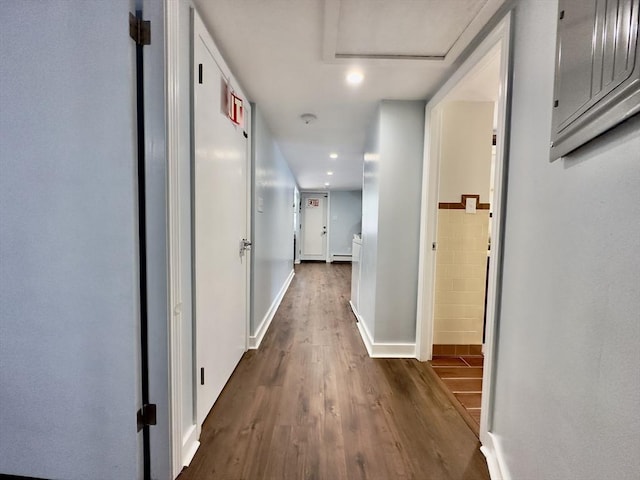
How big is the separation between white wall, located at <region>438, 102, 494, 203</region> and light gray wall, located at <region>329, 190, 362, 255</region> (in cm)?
622

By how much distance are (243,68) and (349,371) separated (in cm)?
236

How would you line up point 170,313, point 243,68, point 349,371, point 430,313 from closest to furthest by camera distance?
1. point 170,313
2. point 243,68
3. point 349,371
4. point 430,313

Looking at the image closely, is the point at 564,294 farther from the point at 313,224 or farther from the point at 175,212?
the point at 313,224

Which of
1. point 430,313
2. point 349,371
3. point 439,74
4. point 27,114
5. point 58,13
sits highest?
point 439,74

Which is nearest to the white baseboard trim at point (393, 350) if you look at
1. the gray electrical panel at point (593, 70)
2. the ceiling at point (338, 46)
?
the gray electrical panel at point (593, 70)

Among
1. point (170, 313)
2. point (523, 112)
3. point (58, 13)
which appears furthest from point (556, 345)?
point (58, 13)

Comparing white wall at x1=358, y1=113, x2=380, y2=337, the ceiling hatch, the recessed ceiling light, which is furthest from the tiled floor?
the recessed ceiling light

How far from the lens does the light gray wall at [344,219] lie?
8.61 m

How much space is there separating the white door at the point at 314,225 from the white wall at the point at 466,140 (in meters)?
6.49

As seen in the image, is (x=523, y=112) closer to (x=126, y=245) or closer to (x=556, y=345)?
(x=556, y=345)

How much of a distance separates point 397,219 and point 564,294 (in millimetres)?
1549

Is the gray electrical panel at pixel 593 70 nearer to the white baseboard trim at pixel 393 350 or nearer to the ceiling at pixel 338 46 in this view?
the ceiling at pixel 338 46

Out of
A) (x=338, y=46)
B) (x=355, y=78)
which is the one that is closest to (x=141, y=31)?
(x=338, y=46)

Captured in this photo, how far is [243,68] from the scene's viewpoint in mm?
1881
